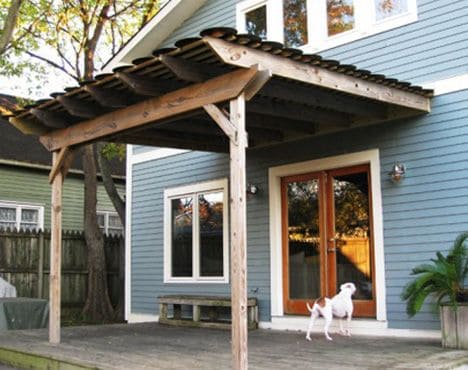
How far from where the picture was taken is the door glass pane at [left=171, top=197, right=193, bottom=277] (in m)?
10.2

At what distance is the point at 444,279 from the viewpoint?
6082 millimetres

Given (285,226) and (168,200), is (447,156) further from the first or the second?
(168,200)

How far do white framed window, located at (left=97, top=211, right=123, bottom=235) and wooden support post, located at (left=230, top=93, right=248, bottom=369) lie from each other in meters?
13.8

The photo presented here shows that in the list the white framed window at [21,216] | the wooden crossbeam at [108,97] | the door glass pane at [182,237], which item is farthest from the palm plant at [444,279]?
the white framed window at [21,216]

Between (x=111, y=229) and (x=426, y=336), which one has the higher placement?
(x=111, y=229)

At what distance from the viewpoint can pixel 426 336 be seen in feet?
22.6

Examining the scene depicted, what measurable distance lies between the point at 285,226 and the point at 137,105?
3069 mm

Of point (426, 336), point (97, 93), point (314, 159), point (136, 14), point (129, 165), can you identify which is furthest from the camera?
point (136, 14)

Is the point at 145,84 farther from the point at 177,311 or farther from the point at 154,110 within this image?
the point at 177,311

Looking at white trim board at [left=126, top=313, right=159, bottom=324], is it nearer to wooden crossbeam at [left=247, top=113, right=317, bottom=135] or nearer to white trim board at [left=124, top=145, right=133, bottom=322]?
white trim board at [left=124, top=145, right=133, bottom=322]

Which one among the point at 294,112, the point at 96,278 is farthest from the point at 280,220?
the point at 96,278

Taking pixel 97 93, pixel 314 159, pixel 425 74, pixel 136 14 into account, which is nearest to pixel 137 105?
pixel 97 93

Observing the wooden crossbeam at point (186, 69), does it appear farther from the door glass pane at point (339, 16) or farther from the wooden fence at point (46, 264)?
the wooden fence at point (46, 264)

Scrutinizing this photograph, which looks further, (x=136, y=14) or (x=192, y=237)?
(x=136, y=14)
